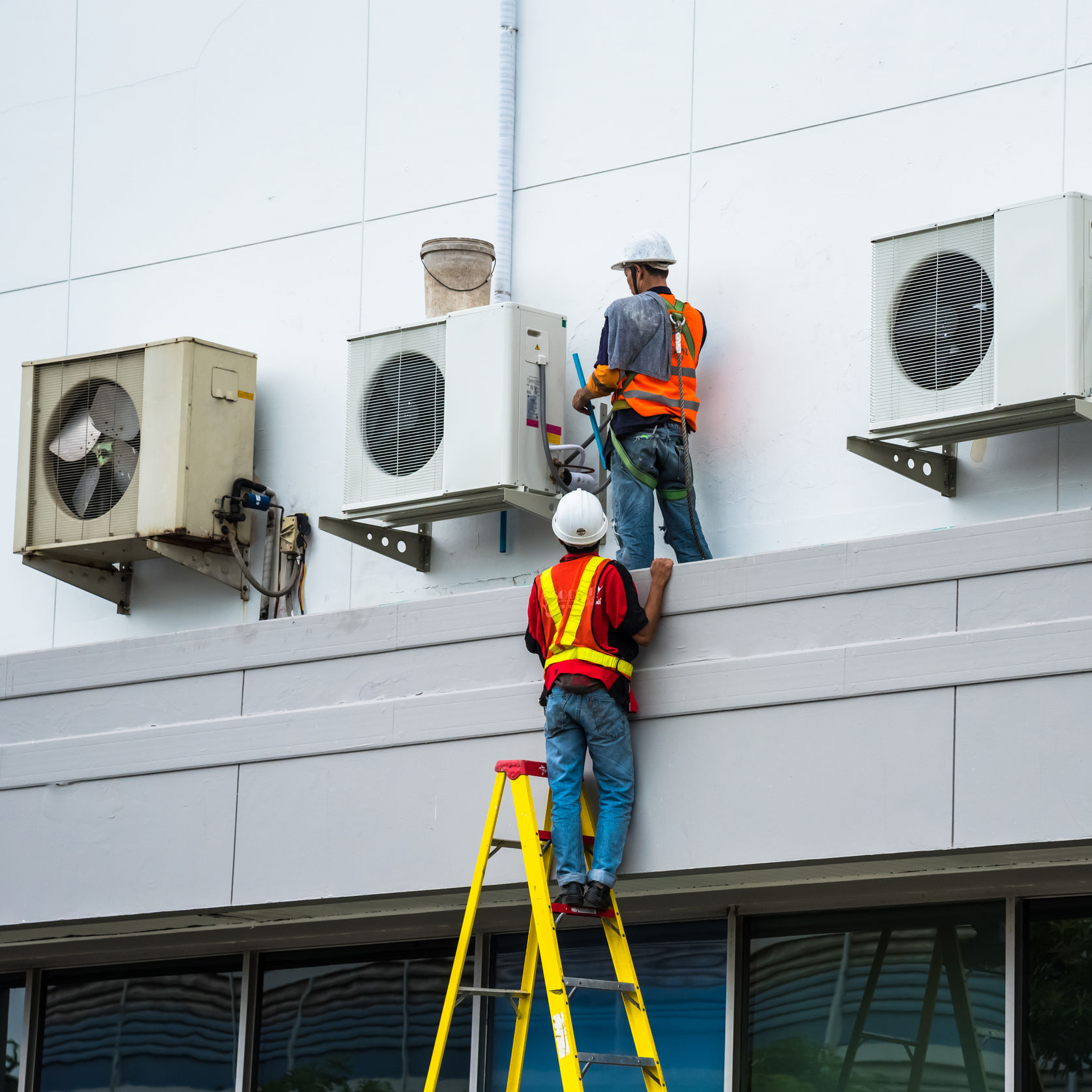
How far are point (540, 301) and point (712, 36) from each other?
5.04 feet

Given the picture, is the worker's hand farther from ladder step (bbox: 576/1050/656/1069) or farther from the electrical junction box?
the electrical junction box

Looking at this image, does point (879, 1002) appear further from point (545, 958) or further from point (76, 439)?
point (76, 439)

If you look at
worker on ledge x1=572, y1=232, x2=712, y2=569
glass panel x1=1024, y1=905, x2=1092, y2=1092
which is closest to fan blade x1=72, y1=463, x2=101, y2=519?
worker on ledge x1=572, y1=232, x2=712, y2=569

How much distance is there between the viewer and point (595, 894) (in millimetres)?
8352

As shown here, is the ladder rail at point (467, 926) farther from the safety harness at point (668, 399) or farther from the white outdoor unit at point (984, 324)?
the white outdoor unit at point (984, 324)

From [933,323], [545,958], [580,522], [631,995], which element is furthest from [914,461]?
[545,958]

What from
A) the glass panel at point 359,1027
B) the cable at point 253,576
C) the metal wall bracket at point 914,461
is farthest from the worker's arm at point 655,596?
the cable at point 253,576

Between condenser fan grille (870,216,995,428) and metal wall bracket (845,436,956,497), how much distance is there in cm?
21

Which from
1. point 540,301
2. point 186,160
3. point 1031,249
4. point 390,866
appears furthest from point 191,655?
point 1031,249

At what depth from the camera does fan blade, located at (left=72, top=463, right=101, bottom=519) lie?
36.4 ft

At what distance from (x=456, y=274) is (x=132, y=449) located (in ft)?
6.92

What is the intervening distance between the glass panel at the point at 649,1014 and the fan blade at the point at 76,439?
12.1 feet

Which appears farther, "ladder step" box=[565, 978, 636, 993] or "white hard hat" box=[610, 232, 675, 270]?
"white hard hat" box=[610, 232, 675, 270]

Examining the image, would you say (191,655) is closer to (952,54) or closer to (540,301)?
(540,301)
